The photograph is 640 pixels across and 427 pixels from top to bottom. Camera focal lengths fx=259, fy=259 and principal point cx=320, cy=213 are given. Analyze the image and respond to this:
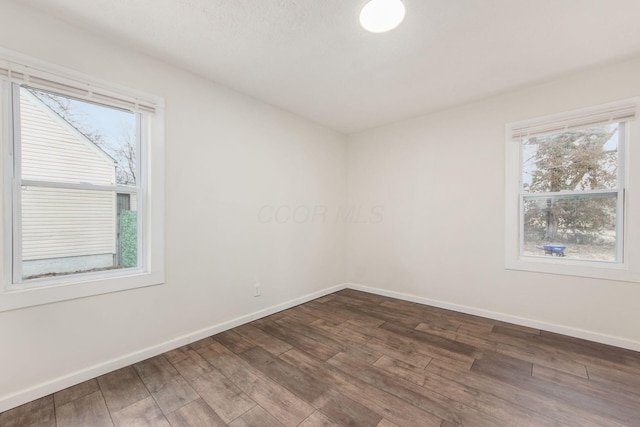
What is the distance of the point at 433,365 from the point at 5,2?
3777 mm

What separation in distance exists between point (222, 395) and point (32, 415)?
3.51 ft

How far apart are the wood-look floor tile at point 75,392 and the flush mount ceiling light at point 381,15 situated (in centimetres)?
311

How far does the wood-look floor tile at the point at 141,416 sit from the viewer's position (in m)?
1.47

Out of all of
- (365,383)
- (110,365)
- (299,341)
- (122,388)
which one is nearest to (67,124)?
(110,365)

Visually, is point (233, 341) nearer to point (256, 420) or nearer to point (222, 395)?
point (222, 395)

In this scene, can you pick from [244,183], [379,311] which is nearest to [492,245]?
[379,311]

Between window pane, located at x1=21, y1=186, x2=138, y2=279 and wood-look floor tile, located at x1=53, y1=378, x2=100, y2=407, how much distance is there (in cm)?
78

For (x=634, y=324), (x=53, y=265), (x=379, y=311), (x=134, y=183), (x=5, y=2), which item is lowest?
(x=379, y=311)

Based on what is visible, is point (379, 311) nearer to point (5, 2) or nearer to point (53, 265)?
point (53, 265)

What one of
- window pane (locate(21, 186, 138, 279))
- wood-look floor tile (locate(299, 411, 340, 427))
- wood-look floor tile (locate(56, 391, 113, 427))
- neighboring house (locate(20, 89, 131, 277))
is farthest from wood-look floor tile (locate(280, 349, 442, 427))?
neighboring house (locate(20, 89, 131, 277))

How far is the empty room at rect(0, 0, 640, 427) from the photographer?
164cm

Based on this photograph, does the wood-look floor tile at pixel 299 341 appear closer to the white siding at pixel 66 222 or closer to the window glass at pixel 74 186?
the window glass at pixel 74 186

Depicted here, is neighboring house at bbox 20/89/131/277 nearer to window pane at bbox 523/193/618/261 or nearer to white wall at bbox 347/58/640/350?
white wall at bbox 347/58/640/350

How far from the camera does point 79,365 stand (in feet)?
5.99
